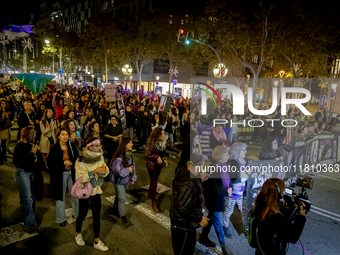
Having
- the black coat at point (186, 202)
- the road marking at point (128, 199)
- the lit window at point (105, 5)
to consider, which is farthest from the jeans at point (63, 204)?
the lit window at point (105, 5)

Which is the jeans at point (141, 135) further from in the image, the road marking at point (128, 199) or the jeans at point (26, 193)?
the jeans at point (26, 193)

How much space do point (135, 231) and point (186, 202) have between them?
188 cm

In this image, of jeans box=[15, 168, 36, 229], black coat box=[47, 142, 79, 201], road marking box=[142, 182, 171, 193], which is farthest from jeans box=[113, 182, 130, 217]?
road marking box=[142, 182, 171, 193]

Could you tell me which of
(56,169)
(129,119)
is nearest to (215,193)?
(56,169)

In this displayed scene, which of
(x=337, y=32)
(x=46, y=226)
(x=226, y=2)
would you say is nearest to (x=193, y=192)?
(x=46, y=226)

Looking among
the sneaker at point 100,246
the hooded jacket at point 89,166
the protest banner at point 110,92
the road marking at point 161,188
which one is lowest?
the road marking at point 161,188

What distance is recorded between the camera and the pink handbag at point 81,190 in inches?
146

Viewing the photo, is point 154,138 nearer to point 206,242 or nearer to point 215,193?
point 215,193

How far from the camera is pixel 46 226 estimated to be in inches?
177

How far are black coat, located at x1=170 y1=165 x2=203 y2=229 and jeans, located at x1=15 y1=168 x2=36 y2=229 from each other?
8.46 feet

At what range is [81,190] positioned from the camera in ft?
12.2

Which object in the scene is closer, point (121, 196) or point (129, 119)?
point (121, 196)

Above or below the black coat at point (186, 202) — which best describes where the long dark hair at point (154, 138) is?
above

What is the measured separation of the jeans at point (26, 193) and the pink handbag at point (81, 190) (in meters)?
1.00
